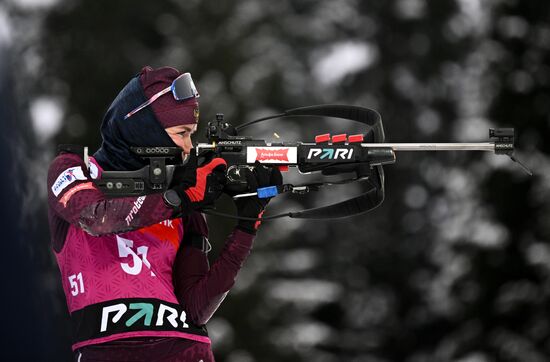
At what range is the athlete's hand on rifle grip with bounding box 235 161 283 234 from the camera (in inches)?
94.9

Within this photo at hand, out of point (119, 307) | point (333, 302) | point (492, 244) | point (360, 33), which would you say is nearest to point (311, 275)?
point (333, 302)

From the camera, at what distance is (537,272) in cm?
689

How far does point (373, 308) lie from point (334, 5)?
2.10m

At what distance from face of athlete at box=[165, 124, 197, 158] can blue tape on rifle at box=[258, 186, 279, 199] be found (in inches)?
7.9

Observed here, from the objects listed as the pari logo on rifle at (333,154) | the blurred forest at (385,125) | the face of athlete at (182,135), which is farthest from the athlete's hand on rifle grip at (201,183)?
the blurred forest at (385,125)

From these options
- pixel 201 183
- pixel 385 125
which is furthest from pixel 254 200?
pixel 385 125

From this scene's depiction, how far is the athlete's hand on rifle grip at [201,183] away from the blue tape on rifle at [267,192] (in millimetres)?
97

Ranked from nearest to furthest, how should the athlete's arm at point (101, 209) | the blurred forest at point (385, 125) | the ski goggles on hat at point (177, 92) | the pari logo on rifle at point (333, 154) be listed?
the athlete's arm at point (101, 209)
the ski goggles on hat at point (177, 92)
the pari logo on rifle at point (333, 154)
the blurred forest at point (385, 125)

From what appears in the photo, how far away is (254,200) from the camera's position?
2.42 m

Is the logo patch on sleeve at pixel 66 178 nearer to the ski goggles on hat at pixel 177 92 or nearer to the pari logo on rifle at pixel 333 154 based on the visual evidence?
the ski goggles on hat at pixel 177 92

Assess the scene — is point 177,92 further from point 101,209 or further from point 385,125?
point 385,125

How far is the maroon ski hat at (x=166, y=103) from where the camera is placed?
2365mm

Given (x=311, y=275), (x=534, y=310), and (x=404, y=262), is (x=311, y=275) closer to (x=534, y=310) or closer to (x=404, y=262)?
(x=404, y=262)

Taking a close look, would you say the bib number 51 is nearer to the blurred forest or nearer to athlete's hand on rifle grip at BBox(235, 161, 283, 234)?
athlete's hand on rifle grip at BBox(235, 161, 283, 234)
